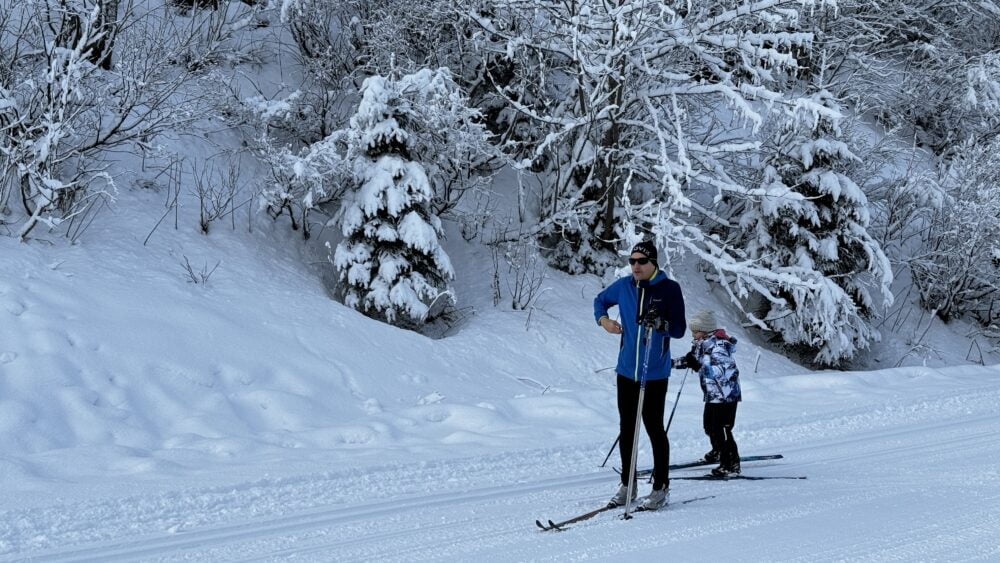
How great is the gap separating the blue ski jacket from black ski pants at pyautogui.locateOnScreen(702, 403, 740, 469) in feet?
4.41

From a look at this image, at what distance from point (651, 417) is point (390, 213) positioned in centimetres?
638

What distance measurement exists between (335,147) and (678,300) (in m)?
7.38

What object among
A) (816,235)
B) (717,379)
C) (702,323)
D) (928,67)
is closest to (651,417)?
(717,379)

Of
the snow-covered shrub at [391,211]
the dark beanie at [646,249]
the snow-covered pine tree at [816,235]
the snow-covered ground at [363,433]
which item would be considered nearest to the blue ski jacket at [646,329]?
the dark beanie at [646,249]

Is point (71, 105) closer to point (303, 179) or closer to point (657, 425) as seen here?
point (303, 179)

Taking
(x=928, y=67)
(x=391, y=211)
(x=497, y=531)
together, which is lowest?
(x=497, y=531)

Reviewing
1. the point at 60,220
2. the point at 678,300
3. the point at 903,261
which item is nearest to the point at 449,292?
the point at 60,220

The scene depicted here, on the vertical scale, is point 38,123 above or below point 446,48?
below

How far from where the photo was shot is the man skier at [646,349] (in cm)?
509

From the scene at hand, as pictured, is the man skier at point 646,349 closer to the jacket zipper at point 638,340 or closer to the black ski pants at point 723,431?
the jacket zipper at point 638,340

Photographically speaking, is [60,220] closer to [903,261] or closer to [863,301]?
[863,301]

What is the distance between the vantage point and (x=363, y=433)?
288 inches

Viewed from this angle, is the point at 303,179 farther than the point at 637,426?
Yes

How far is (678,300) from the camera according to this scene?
16.9 ft
